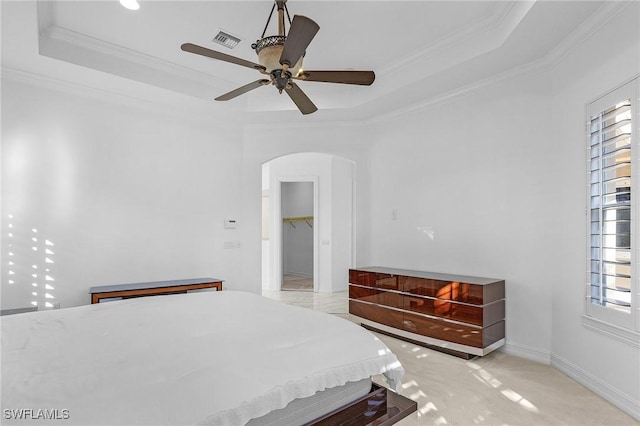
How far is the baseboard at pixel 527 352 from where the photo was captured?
3.45m

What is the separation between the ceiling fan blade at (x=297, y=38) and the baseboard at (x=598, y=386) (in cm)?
298

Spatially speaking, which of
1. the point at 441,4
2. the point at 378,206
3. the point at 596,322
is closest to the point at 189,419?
the point at 596,322

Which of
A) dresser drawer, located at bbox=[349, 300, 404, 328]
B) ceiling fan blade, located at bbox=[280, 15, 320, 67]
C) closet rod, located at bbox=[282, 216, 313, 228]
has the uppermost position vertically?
ceiling fan blade, located at bbox=[280, 15, 320, 67]

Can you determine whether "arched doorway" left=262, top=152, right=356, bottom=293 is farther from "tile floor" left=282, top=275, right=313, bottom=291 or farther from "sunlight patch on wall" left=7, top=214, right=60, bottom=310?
"sunlight patch on wall" left=7, top=214, right=60, bottom=310

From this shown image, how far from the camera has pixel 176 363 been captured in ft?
5.02

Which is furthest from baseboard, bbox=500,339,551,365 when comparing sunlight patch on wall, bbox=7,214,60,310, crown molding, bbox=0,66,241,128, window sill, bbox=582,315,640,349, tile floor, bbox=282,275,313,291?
sunlight patch on wall, bbox=7,214,60,310

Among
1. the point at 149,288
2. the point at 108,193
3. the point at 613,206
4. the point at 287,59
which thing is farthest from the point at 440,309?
the point at 108,193

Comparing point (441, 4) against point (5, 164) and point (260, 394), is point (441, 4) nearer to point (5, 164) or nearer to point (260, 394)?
point (260, 394)

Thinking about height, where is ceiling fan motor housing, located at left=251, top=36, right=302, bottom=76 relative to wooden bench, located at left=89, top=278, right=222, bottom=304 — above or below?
above

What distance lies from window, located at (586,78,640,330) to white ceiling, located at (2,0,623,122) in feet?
2.31

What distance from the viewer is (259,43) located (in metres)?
2.43

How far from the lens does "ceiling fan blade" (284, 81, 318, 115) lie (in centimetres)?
266

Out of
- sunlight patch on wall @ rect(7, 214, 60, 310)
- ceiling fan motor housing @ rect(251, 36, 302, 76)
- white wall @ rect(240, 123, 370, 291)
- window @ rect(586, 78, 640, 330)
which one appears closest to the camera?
ceiling fan motor housing @ rect(251, 36, 302, 76)

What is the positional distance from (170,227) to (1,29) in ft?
8.00
